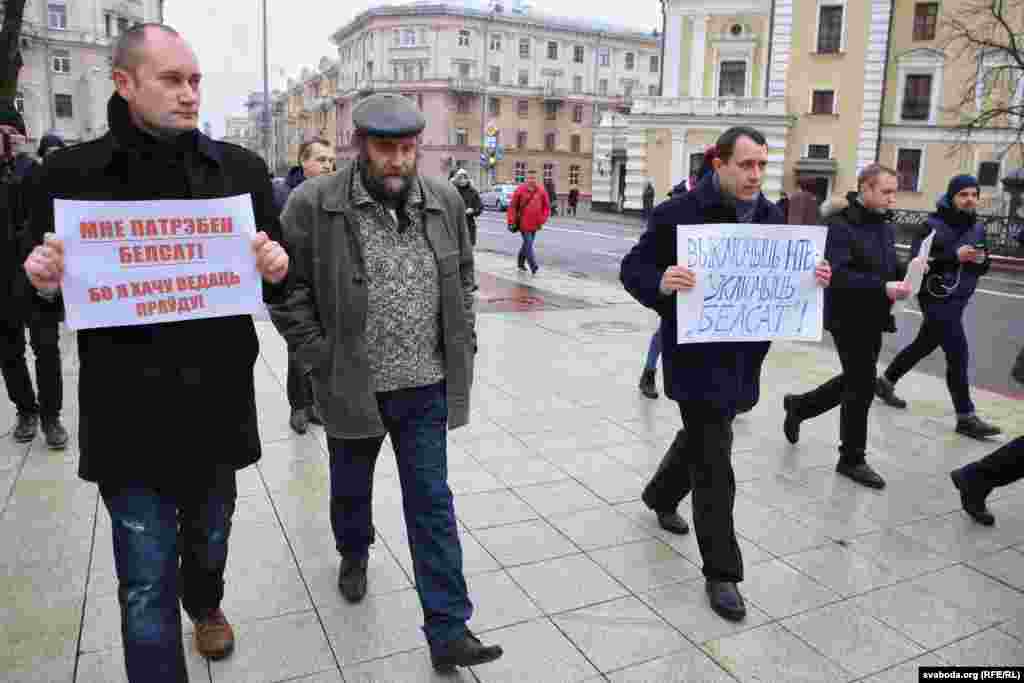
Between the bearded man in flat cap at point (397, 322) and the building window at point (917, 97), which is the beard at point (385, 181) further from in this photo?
the building window at point (917, 97)

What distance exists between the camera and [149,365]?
2564 mm

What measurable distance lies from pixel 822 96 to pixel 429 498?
42302 mm

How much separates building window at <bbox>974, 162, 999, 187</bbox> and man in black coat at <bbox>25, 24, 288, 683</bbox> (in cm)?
4343

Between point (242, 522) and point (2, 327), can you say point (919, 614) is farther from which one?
point (2, 327)

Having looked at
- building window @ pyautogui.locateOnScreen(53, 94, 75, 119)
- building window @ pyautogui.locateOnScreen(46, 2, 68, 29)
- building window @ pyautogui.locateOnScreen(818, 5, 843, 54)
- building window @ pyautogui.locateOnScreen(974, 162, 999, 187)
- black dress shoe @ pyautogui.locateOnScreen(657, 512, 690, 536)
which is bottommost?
black dress shoe @ pyautogui.locateOnScreen(657, 512, 690, 536)

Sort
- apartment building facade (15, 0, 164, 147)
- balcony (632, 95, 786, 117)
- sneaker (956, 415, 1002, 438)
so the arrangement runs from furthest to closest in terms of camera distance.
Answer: apartment building facade (15, 0, 164, 147) < balcony (632, 95, 786, 117) < sneaker (956, 415, 1002, 438)

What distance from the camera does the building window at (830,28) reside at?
40000 mm

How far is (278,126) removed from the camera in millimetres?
136125

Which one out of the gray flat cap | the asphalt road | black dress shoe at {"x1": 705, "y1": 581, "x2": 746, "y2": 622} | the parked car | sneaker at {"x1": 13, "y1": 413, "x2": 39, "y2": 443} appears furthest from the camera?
the parked car

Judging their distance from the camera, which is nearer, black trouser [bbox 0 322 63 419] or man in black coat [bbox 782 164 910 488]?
man in black coat [bbox 782 164 910 488]

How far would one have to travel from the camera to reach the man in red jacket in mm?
15742

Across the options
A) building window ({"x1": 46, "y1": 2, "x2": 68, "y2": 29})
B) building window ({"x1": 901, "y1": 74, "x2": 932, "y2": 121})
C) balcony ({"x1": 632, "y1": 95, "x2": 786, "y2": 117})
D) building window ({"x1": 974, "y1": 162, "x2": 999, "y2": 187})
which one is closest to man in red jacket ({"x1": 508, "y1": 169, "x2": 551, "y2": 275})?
balcony ({"x1": 632, "y1": 95, "x2": 786, "y2": 117})

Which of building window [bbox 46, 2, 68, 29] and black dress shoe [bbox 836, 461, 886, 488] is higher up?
building window [bbox 46, 2, 68, 29]

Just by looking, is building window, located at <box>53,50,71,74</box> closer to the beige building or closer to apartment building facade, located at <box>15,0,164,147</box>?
apartment building facade, located at <box>15,0,164,147</box>
